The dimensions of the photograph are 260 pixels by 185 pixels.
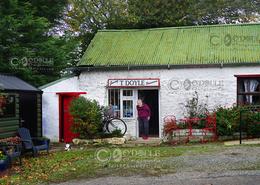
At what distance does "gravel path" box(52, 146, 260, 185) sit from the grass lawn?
365 millimetres

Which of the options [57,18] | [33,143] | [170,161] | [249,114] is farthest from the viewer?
[57,18]

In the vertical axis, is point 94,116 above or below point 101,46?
below

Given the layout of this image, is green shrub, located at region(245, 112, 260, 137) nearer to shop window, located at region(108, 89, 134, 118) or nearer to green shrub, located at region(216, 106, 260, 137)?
green shrub, located at region(216, 106, 260, 137)

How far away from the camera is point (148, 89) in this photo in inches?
713

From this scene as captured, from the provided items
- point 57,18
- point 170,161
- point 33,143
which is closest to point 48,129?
point 33,143

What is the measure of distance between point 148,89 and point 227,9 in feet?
51.4

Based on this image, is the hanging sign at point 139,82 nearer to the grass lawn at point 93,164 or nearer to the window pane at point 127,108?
the window pane at point 127,108

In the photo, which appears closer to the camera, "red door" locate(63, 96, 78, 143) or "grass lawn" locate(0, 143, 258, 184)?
"grass lawn" locate(0, 143, 258, 184)

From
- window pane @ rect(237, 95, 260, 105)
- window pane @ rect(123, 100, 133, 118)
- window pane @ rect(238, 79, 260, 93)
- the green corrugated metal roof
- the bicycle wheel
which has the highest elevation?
the green corrugated metal roof

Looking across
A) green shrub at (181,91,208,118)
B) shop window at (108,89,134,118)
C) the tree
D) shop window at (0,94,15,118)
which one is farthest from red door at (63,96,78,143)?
the tree

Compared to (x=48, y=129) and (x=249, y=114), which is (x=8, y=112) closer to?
(x=48, y=129)

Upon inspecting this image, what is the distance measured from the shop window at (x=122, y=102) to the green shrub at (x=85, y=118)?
1507 millimetres

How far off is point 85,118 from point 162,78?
4.01 m

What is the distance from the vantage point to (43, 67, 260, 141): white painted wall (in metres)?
17.2
